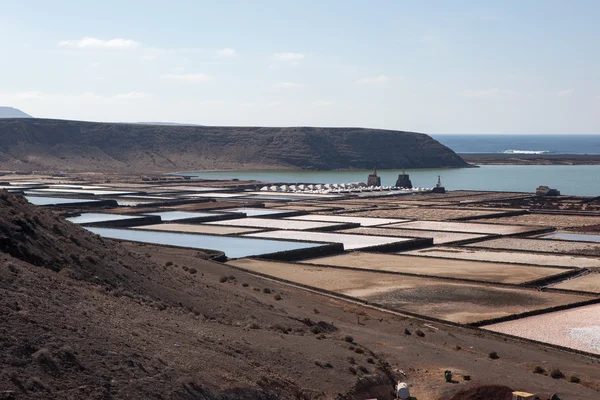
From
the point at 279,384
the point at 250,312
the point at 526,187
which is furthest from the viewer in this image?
the point at 526,187

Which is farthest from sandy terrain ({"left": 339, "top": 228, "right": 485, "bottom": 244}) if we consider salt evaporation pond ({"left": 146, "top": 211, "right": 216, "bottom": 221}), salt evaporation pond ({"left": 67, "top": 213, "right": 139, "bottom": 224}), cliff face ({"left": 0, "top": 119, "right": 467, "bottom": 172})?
cliff face ({"left": 0, "top": 119, "right": 467, "bottom": 172})

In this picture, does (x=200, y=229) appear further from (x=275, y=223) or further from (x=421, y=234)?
(x=421, y=234)

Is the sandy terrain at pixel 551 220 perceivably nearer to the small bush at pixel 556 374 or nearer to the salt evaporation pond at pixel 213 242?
the salt evaporation pond at pixel 213 242

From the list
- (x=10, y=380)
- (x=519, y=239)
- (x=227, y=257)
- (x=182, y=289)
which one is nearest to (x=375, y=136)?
(x=519, y=239)

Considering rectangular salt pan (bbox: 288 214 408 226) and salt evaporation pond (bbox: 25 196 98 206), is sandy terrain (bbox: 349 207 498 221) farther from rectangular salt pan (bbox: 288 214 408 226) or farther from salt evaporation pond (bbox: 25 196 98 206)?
salt evaporation pond (bbox: 25 196 98 206)

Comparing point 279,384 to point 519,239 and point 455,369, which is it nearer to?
point 455,369

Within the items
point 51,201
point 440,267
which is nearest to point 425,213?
point 51,201
